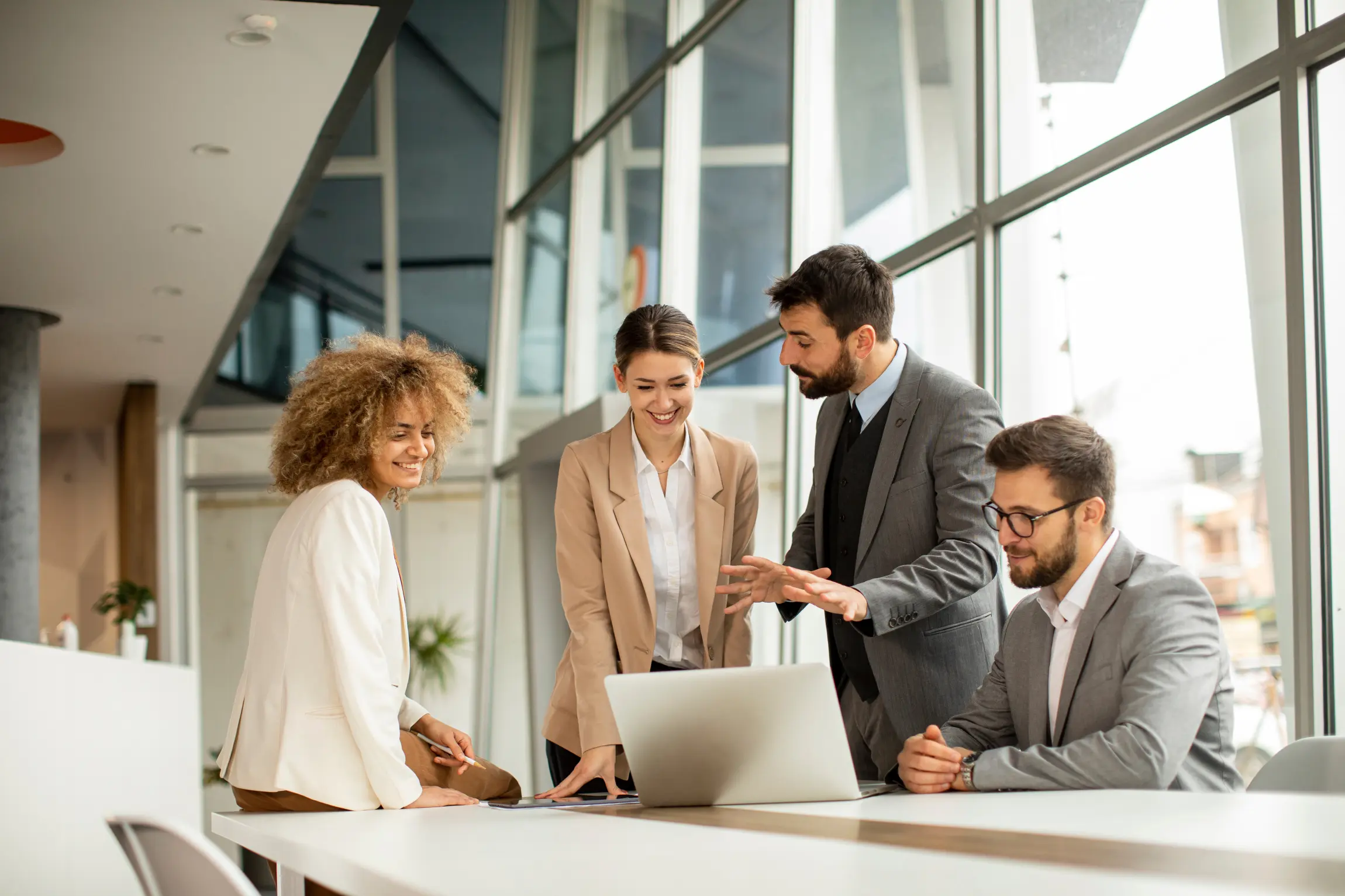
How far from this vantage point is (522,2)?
9766 millimetres

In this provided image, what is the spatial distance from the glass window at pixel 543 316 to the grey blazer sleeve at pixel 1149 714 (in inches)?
261

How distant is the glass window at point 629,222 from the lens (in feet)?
23.2

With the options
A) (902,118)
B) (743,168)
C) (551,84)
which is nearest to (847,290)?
A: (902,118)

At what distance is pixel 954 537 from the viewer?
7.55 ft

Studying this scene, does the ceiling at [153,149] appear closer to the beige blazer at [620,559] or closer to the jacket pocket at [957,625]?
the beige blazer at [620,559]

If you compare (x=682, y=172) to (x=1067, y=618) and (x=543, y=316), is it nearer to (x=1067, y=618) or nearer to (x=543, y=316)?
(x=543, y=316)

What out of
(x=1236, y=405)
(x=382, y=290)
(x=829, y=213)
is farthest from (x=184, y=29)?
(x=382, y=290)

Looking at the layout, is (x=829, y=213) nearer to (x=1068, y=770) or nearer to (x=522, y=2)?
(x=1068, y=770)

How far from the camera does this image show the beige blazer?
2.54m

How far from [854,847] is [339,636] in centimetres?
105

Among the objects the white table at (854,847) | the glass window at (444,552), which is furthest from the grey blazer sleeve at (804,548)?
the glass window at (444,552)

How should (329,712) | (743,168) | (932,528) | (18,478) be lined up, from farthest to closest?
1. (18,478)
2. (743,168)
3. (932,528)
4. (329,712)

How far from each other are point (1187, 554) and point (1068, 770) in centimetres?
157

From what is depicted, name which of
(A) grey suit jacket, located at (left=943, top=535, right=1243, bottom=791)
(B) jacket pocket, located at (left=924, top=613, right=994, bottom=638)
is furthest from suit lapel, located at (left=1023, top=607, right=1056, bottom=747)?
(B) jacket pocket, located at (left=924, top=613, right=994, bottom=638)
